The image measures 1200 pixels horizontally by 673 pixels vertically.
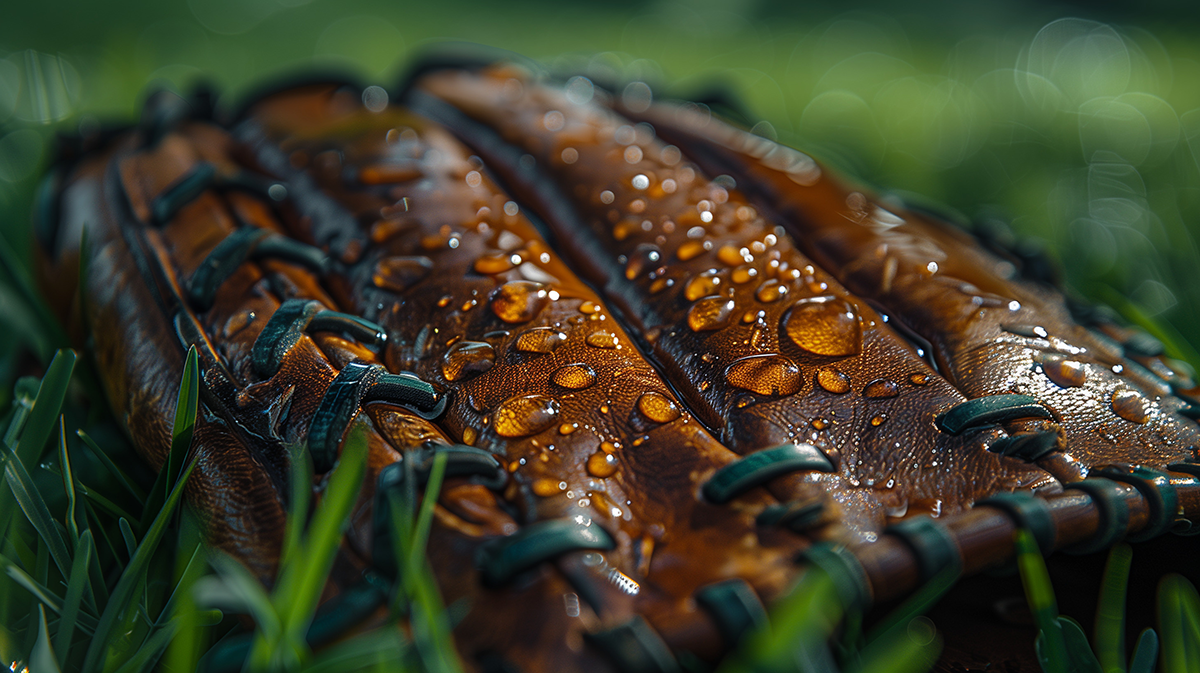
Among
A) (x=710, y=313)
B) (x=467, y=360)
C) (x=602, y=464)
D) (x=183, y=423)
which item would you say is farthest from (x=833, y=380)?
(x=183, y=423)

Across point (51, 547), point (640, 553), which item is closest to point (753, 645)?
point (640, 553)

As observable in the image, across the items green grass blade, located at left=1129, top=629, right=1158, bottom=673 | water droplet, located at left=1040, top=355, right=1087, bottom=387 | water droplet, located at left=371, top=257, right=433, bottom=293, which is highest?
water droplet, located at left=371, top=257, right=433, bottom=293

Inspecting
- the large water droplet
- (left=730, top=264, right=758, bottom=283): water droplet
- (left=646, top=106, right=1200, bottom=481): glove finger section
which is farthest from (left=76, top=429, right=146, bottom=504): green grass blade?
(left=646, top=106, right=1200, bottom=481): glove finger section

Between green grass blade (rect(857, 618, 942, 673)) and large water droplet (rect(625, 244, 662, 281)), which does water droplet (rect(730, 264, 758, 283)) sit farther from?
green grass blade (rect(857, 618, 942, 673))

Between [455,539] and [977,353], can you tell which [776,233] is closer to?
[977,353]

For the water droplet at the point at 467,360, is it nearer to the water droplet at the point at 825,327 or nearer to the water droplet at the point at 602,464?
the water droplet at the point at 602,464

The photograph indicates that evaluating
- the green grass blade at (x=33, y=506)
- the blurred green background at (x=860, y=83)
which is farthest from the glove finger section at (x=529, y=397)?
the blurred green background at (x=860, y=83)
